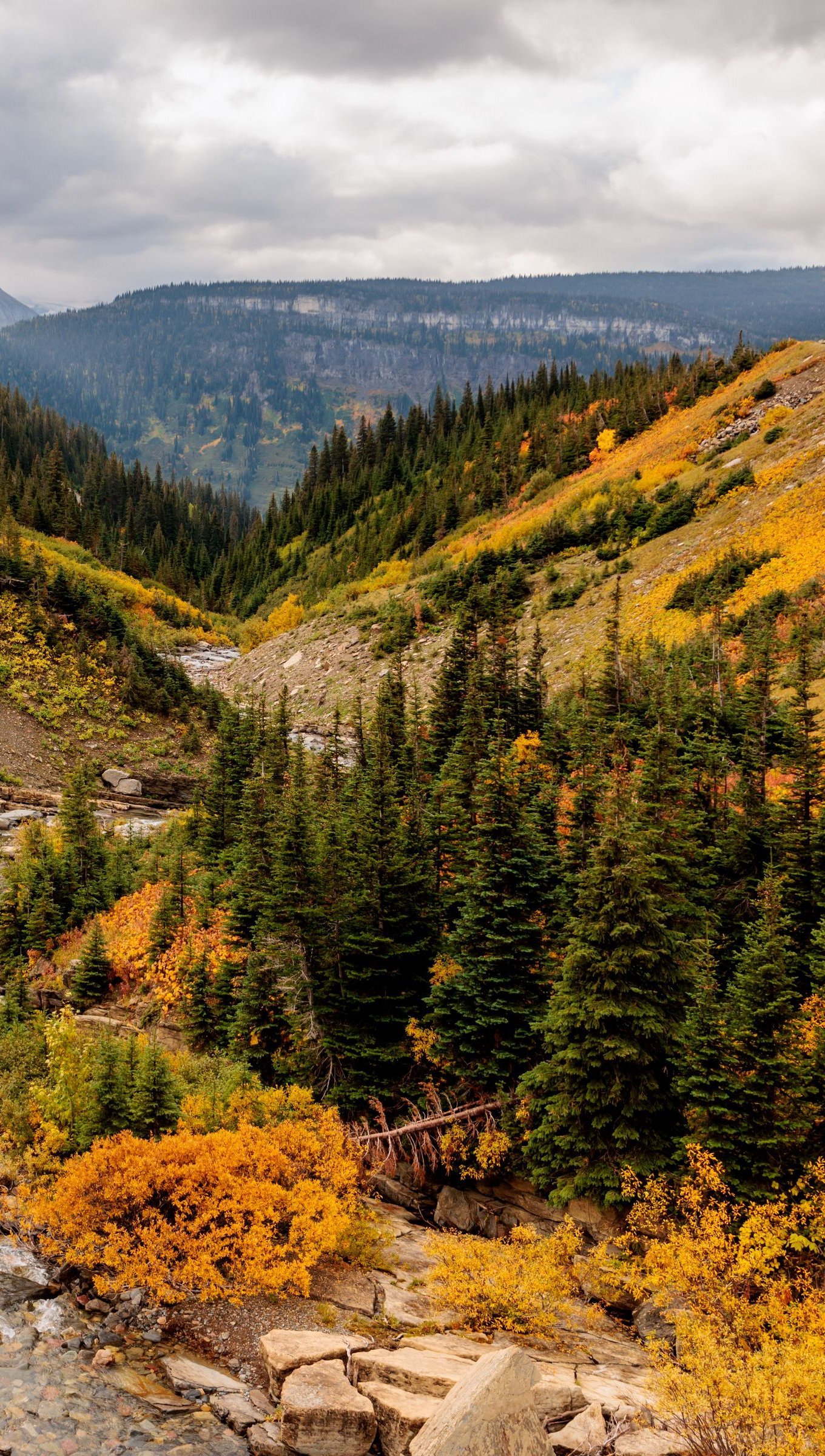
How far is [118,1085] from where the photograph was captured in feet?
66.5

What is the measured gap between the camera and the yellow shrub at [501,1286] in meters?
17.0

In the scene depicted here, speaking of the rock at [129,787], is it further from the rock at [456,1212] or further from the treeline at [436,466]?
the treeline at [436,466]

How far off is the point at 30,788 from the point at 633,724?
140ft

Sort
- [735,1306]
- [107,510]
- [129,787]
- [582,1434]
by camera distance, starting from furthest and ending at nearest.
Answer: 1. [107,510]
2. [129,787]
3. [735,1306]
4. [582,1434]

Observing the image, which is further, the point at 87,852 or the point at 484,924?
the point at 87,852

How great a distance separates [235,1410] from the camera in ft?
45.9

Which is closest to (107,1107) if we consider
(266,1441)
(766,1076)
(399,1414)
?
(266,1441)

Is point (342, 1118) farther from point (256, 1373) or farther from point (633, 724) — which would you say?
point (633, 724)

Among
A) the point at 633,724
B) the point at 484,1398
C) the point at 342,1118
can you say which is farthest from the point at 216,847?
the point at 484,1398

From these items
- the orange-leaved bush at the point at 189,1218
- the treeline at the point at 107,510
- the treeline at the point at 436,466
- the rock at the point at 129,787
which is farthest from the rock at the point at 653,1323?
the treeline at the point at 107,510

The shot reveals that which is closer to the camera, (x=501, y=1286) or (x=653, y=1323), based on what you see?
(x=501, y=1286)

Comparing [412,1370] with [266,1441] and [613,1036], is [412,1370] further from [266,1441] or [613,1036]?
[613,1036]

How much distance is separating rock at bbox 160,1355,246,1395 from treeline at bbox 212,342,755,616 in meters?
95.6

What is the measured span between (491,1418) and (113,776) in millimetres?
55629
